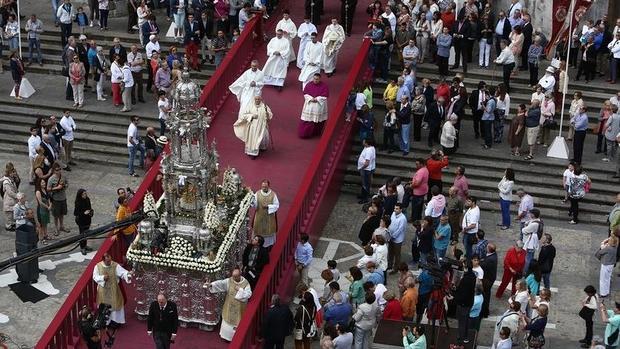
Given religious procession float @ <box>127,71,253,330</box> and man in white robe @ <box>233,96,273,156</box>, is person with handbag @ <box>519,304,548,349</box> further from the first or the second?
man in white robe @ <box>233,96,273,156</box>

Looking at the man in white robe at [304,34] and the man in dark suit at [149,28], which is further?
the man in dark suit at [149,28]

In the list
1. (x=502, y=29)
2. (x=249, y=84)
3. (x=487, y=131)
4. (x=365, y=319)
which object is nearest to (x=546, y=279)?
(x=365, y=319)

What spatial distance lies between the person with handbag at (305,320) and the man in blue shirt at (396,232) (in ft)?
11.9

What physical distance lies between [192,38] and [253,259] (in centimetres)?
1173

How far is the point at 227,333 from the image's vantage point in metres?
26.6

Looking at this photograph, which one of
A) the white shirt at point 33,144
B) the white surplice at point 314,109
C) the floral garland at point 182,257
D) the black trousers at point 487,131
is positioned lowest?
the floral garland at point 182,257

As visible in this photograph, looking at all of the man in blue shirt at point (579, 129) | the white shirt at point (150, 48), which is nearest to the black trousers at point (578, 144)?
the man in blue shirt at point (579, 129)

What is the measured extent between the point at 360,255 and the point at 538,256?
396cm

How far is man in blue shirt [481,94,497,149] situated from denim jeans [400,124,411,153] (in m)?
1.86

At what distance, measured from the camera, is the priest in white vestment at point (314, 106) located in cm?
3294

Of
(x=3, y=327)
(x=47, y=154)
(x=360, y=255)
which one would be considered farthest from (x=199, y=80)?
(x=3, y=327)

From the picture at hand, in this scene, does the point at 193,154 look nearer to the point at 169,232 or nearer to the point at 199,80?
the point at 169,232

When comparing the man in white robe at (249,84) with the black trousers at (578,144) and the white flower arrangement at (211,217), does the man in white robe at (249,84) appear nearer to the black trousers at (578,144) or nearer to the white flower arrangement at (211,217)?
the white flower arrangement at (211,217)

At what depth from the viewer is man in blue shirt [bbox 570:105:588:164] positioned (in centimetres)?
3331
